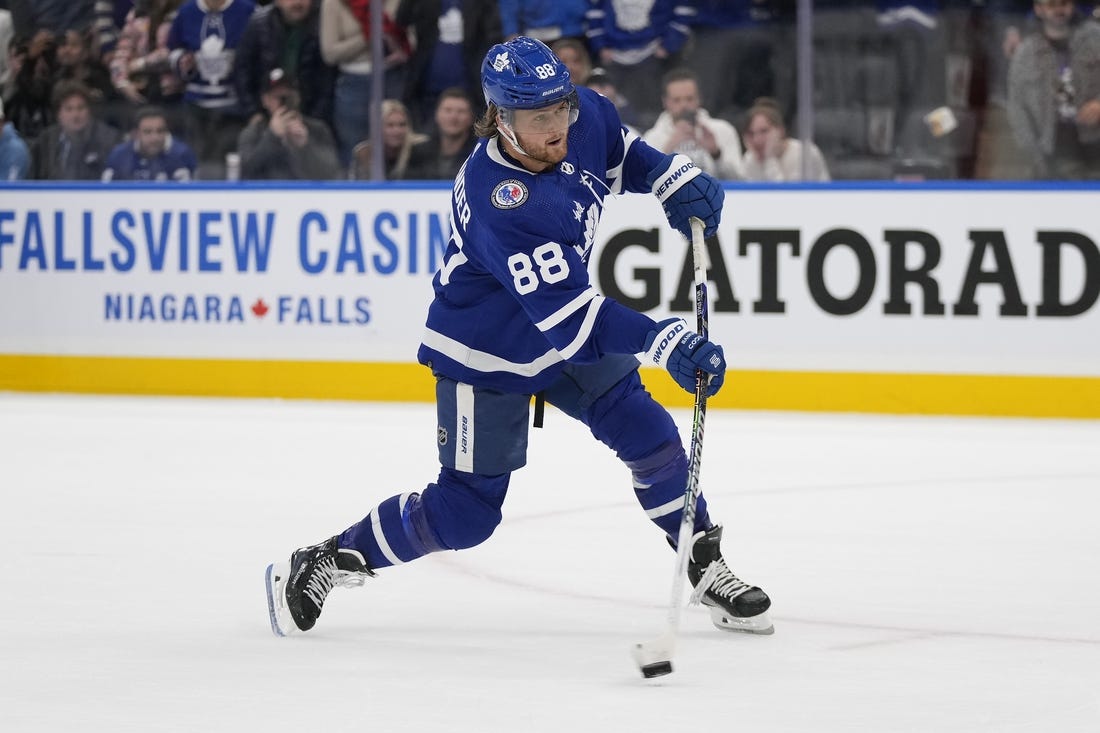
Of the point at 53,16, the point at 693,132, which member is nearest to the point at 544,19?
the point at 693,132

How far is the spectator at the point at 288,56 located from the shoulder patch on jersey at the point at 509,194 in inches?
187

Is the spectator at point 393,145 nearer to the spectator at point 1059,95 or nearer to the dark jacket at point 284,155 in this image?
the dark jacket at point 284,155

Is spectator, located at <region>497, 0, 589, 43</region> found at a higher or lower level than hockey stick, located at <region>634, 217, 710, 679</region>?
higher

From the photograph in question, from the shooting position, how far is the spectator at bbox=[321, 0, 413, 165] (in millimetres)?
7703

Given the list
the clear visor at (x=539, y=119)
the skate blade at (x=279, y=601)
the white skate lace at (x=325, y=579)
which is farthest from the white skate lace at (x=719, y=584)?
the clear visor at (x=539, y=119)

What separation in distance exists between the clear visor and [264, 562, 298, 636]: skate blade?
94 centimetres

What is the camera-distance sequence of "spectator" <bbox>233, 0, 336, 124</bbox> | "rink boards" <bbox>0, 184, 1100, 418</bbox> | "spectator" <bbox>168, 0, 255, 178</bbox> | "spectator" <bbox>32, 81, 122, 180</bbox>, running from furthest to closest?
1. "spectator" <bbox>32, 81, 122, 180</bbox>
2. "spectator" <bbox>168, 0, 255, 178</bbox>
3. "spectator" <bbox>233, 0, 336, 124</bbox>
4. "rink boards" <bbox>0, 184, 1100, 418</bbox>

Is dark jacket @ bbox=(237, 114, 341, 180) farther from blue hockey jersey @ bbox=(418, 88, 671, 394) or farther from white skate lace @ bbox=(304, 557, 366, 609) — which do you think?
white skate lace @ bbox=(304, 557, 366, 609)

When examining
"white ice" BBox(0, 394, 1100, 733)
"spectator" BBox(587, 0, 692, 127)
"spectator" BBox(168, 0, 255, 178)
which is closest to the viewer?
"white ice" BBox(0, 394, 1100, 733)

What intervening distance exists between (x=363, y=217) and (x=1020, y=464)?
305 cm

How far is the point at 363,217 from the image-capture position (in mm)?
7602

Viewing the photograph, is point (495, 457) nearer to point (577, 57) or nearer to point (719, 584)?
point (719, 584)

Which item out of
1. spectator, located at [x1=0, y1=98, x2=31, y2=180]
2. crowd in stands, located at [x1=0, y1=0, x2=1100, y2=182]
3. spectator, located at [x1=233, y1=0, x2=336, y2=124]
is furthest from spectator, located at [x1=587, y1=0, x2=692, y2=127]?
spectator, located at [x1=0, y1=98, x2=31, y2=180]

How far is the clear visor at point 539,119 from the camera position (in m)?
3.14
